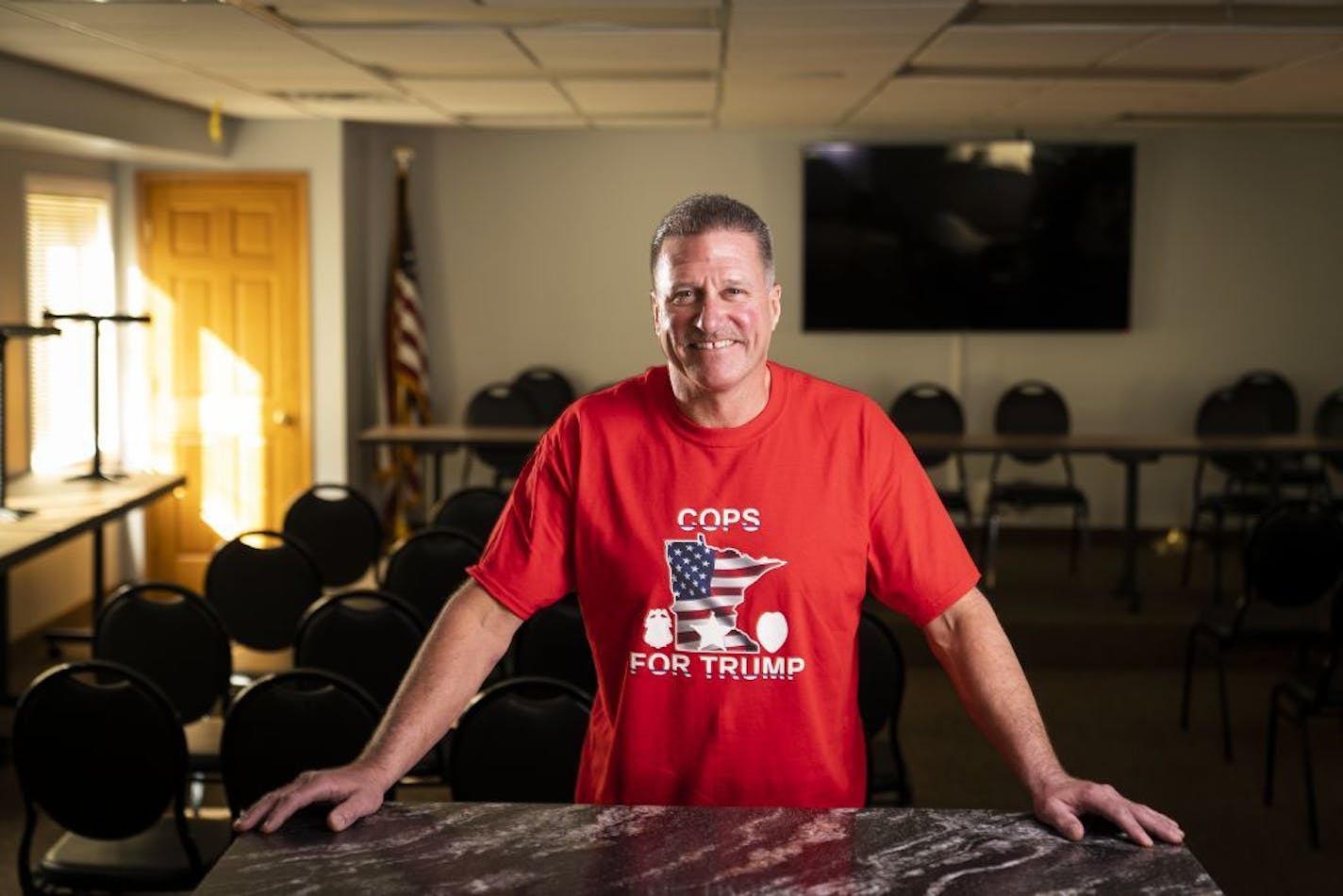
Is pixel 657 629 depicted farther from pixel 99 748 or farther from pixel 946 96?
pixel 946 96

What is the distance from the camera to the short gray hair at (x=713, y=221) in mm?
2078

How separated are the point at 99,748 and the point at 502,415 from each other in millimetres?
5367

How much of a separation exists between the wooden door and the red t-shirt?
6836mm

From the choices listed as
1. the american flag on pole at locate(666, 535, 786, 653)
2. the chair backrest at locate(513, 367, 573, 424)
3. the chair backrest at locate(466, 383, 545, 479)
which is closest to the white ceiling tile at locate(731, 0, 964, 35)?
the american flag on pole at locate(666, 535, 786, 653)

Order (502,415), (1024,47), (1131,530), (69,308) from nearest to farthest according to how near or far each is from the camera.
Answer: (1024,47), (1131,530), (69,308), (502,415)

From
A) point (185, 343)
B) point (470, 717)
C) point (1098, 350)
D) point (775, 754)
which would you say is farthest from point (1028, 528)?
point (775, 754)

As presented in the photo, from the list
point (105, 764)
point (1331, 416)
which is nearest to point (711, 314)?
point (105, 764)

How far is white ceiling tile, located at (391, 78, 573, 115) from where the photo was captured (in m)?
7.00

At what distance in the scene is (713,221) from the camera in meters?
2.08

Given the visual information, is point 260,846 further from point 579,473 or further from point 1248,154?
point 1248,154

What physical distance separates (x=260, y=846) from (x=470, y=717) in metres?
1.79

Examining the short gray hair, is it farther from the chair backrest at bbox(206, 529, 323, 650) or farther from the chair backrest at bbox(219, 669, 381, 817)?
the chair backrest at bbox(206, 529, 323, 650)

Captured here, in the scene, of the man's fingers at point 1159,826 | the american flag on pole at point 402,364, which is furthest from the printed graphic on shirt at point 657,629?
the american flag on pole at point 402,364

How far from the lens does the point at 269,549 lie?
5531 millimetres
